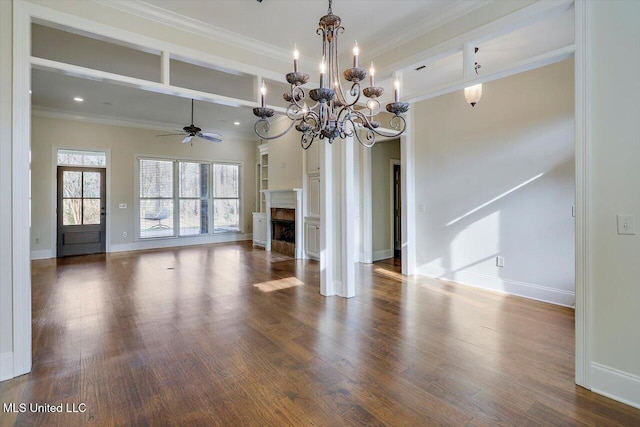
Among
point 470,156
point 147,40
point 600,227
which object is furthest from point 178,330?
point 470,156

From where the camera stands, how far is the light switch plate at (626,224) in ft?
6.53

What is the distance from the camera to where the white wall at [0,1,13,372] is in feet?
A: 7.48

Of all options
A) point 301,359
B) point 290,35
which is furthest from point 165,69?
point 301,359

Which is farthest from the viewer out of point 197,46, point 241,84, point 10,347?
point 241,84

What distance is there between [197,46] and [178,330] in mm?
2908

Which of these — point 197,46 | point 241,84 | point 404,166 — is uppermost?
point 241,84

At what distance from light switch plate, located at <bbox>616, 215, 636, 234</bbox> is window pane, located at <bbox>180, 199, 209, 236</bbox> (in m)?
9.19

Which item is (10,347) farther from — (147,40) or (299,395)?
(147,40)

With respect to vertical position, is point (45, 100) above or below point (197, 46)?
above

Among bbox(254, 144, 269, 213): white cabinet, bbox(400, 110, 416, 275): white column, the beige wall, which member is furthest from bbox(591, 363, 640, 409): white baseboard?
bbox(254, 144, 269, 213): white cabinet

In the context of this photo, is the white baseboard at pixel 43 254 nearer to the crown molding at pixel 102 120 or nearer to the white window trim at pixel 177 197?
the white window trim at pixel 177 197

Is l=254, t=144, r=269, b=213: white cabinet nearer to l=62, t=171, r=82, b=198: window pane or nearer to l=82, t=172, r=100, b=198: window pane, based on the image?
l=82, t=172, r=100, b=198: window pane

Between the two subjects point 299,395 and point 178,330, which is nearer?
point 299,395

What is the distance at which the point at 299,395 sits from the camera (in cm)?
207
